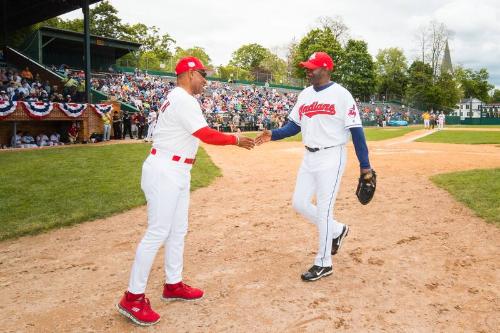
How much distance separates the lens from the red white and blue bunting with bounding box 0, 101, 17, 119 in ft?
53.6

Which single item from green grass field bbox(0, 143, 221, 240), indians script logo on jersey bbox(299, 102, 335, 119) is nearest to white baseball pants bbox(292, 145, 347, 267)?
indians script logo on jersey bbox(299, 102, 335, 119)

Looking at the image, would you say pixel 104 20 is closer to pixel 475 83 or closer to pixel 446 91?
pixel 446 91

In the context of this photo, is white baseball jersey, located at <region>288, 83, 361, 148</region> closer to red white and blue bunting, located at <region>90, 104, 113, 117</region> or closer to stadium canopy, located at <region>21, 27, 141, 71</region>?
red white and blue bunting, located at <region>90, 104, 113, 117</region>

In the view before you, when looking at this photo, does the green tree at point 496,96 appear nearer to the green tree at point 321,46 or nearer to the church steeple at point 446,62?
the church steeple at point 446,62

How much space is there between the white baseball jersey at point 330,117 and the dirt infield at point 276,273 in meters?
1.42

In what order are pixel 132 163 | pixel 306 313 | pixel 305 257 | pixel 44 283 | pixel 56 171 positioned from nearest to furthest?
1. pixel 306 313
2. pixel 44 283
3. pixel 305 257
4. pixel 56 171
5. pixel 132 163

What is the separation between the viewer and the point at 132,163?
12.4 m

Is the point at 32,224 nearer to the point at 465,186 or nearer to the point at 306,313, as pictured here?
the point at 306,313

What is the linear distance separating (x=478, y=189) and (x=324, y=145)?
5.58 metres

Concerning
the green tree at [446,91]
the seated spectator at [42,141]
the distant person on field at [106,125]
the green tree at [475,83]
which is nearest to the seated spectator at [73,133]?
the seated spectator at [42,141]

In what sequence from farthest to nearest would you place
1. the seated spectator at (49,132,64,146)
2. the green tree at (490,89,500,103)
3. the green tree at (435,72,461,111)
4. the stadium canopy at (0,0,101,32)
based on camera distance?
1. the green tree at (490,89,500,103)
2. the green tree at (435,72,461,111)
3. the stadium canopy at (0,0,101,32)
4. the seated spectator at (49,132,64,146)

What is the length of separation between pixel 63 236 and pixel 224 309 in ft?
11.0

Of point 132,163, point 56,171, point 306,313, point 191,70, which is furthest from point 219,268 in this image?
point 132,163

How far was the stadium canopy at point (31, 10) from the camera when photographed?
22.1m
